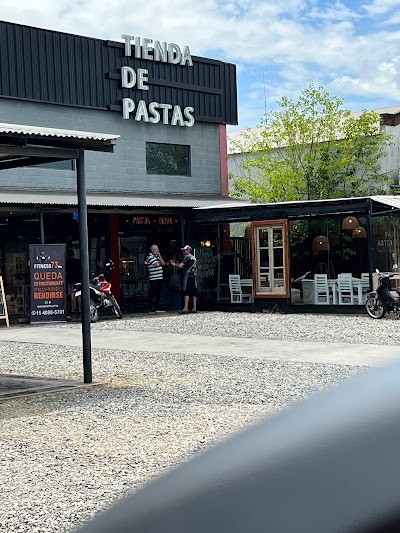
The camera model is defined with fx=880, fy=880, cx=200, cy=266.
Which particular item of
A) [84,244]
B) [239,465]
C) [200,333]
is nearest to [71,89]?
[200,333]

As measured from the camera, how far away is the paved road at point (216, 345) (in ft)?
38.3

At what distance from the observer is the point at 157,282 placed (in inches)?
854

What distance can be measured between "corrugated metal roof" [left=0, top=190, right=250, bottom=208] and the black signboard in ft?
3.31

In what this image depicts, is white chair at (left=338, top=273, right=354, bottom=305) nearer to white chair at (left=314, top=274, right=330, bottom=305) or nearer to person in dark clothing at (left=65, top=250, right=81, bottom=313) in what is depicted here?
white chair at (left=314, top=274, right=330, bottom=305)

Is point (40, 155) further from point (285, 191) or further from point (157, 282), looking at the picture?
point (285, 191)

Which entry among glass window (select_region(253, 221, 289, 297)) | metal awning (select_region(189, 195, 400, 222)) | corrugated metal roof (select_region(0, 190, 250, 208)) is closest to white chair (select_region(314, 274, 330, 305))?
glass window (select_region(253, 221, 289, 297))

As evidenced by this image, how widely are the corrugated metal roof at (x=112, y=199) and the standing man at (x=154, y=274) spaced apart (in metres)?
1.23

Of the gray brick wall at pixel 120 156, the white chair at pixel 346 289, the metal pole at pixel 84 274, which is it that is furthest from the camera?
the gray brick wall at pixel 120 156

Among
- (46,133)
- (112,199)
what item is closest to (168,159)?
(112,199)

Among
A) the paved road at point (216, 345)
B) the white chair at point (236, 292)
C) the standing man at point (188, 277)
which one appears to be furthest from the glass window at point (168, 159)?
the paved road at point (216, 345)

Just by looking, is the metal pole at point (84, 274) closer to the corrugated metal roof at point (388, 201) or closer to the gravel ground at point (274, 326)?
the gravel ground at point (274, 326)

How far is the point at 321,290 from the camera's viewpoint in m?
19.9

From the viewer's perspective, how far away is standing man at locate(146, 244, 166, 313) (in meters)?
21.3

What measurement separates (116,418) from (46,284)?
11.0 metres
